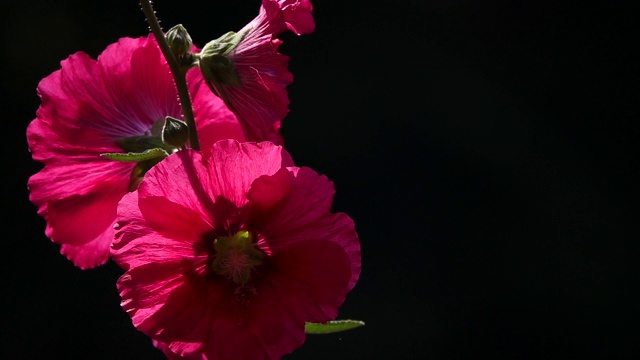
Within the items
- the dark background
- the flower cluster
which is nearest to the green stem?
the flower cluster

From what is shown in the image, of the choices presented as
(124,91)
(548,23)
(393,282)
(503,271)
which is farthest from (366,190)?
(124,91)

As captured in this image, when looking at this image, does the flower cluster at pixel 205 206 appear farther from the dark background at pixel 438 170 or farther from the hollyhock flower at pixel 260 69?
the dark background at pixel 438 170

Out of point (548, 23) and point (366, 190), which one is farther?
point (548, 23)

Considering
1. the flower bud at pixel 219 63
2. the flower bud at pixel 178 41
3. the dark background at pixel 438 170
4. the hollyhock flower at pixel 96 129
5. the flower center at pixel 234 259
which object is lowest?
the dark background at pixel 438 170

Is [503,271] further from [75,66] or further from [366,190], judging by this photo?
[75,66]

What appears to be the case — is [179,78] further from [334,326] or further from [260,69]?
[334,326]

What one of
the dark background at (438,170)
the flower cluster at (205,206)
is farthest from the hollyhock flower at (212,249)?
the dark background at (438,170)

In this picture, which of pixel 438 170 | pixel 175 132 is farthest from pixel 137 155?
pixel 438 170

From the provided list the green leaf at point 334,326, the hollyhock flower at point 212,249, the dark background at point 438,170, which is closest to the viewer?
the hollyhock flower at point 212,249

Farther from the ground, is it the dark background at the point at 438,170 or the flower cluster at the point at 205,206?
the flower cluster at the point at 205,206
